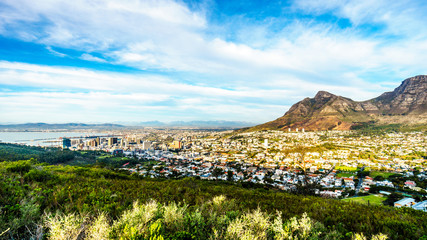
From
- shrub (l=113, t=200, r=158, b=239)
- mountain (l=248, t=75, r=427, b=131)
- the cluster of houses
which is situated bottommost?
the cluster of houses

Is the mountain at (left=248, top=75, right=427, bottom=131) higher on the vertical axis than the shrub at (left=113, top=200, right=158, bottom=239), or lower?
higher

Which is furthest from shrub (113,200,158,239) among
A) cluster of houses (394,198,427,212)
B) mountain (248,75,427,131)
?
mountain (248,75,427,131)

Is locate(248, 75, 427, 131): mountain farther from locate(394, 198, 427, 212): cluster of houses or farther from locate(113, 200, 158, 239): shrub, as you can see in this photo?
locate(113, 200, 158, 239): shrub

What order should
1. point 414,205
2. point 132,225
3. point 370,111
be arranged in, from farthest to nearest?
1. point 370,111
2. point 414,205
3. point 132,225

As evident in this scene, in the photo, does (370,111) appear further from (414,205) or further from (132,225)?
(132,225)

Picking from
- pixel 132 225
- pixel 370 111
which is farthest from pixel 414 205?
pixel 370 111

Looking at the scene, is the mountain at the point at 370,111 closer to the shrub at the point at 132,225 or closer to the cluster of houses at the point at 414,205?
the cluster of houses at the point at 414,205

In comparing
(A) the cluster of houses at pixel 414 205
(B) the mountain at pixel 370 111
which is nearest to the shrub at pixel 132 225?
(A) the cluster of houses at pixel 414 205

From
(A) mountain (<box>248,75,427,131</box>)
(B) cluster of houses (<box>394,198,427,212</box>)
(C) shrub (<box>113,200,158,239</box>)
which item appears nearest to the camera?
(C) shrub (<box>113,200,158,239</box>)

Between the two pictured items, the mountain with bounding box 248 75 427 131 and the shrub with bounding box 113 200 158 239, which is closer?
the shrub with bounding box 113 200 158 239
